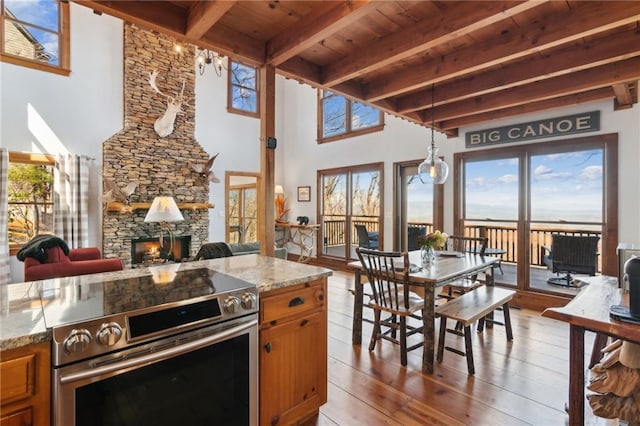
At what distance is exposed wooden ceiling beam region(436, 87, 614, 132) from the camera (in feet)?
11.2

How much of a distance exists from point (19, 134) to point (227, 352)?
5908 mm

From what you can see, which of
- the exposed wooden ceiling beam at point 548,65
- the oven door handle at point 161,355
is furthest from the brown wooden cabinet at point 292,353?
the exposed wooden ceiling beam at point 548,65

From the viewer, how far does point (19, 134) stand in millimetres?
5000

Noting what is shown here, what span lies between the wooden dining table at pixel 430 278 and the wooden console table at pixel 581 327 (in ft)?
3.59

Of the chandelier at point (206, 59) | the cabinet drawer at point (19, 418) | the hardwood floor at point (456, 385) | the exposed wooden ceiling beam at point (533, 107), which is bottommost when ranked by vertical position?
the hardwood floor at point (456, 385)

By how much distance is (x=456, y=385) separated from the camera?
2365 millimetres

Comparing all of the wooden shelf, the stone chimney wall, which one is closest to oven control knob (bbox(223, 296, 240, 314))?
the wooden shelf

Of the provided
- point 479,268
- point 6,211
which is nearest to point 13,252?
point 6,211

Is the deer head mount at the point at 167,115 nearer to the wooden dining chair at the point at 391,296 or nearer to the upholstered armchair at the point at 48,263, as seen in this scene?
the upholstered armchair at the point at 48,263

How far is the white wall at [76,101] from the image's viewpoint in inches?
196

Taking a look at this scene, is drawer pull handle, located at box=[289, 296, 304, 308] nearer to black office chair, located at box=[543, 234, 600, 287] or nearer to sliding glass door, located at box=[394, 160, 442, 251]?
sliding glass door, located at box=[394, 160, 442, 251]

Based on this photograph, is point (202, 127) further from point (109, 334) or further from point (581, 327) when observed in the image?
point (581, 327)

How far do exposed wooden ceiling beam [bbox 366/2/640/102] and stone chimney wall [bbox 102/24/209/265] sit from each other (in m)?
4.75

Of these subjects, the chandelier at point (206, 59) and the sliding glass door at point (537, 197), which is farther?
the chandelier at point (206, 59)
